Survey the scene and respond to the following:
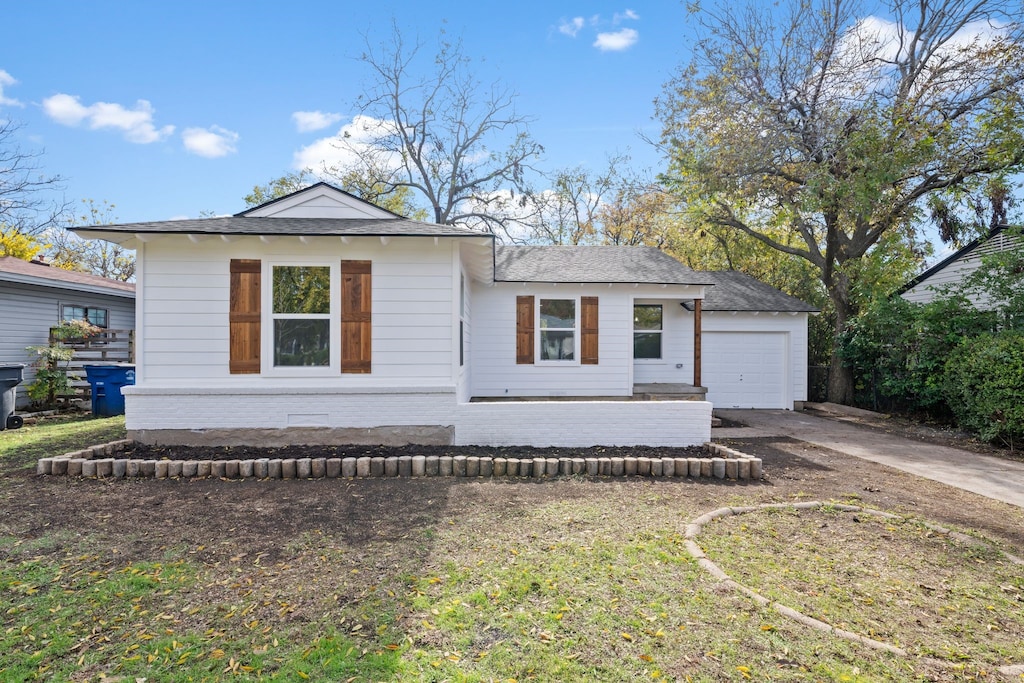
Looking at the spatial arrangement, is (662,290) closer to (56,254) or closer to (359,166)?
(359,166)

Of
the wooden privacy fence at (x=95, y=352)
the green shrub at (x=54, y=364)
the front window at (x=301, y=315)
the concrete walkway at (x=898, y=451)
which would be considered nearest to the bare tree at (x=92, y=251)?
the wooden privacy fence at (x=95, y=352)

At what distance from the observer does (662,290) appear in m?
11.5

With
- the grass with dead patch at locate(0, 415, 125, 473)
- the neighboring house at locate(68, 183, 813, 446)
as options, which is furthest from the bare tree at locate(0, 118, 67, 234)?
the neighboring house at locate(68, 183, 813, 446)

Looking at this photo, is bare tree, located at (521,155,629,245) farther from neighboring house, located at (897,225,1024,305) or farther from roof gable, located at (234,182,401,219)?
→ roof gable, located at (234,182,401,219)

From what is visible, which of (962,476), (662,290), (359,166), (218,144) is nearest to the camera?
(962,476)

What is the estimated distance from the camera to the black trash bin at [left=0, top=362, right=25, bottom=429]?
939 centimetres

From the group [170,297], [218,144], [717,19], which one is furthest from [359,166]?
[170,297]

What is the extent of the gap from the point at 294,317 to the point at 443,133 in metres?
15.3

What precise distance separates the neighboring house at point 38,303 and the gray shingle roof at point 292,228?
23.9ft

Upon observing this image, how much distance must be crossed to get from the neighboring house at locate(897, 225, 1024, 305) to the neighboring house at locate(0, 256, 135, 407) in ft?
65.1

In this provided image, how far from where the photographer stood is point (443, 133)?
20.5 meters

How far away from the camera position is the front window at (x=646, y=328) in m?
12.3

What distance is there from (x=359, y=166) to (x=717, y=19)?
541 inches

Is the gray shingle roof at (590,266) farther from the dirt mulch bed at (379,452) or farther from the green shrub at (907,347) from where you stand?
the dirt mulch bed at (379,452)
